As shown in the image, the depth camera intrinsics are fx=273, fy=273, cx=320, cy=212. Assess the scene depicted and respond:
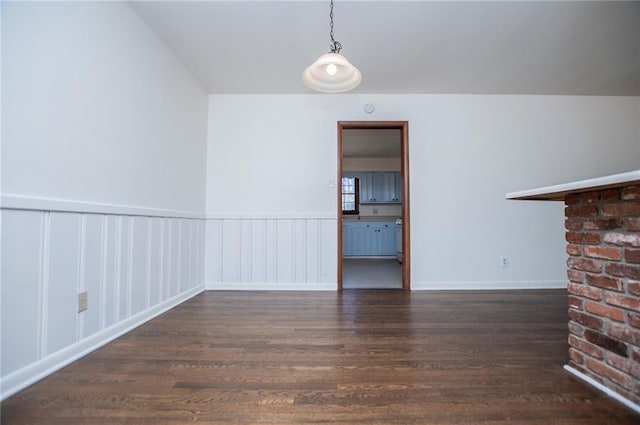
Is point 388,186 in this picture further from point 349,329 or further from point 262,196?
point 349,329

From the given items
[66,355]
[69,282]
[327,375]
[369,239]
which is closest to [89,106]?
[69,282]

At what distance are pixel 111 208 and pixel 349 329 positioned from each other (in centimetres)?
173

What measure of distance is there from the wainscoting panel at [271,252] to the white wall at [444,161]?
0.08 ft

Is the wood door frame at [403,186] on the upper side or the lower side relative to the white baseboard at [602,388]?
upper

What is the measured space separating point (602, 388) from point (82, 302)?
2.56 m

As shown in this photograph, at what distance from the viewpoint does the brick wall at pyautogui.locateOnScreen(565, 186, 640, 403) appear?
108 centimetres

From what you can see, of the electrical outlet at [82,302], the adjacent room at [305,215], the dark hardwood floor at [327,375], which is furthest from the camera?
the electrical outlet at [82,302]

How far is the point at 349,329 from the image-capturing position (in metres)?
1.89

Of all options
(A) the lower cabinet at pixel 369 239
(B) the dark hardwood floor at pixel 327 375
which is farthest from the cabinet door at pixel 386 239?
(B) the dark hardwood floor at pixel 327 375

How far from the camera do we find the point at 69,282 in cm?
143

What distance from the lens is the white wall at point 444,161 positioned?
3104 millimetres

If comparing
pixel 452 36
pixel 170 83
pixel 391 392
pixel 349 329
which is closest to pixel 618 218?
pixel 391 392

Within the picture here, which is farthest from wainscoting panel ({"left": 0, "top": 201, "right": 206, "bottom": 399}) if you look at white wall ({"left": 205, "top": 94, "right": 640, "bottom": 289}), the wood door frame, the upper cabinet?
the upper cabinet

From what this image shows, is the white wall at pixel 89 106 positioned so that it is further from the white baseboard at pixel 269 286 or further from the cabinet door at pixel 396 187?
the cabinet door at pixel 396 187
